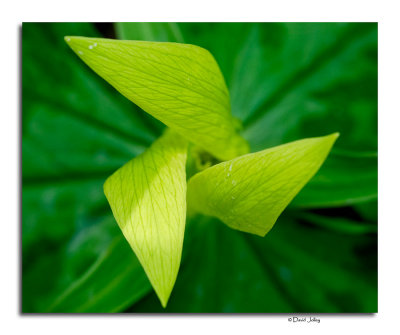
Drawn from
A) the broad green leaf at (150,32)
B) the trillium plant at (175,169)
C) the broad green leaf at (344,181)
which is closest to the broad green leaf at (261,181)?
the trillium plant at (175,169)

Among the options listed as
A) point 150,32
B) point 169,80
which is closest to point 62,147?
point 150,32

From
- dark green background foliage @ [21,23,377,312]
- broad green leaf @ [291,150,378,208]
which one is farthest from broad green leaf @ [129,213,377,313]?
broad green leaf @ [291,150,378,208]

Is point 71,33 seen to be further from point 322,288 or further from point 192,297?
point 322,288

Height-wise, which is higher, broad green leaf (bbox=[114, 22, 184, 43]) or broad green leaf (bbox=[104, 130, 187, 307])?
broad green leaf (bbox=[114, 22, 184, 43])

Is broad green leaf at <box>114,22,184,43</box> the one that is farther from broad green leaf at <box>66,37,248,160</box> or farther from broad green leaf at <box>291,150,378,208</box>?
broad green leaf at <box>291,150,378,208</box>

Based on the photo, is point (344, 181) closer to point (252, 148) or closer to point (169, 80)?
point (252, 148)
